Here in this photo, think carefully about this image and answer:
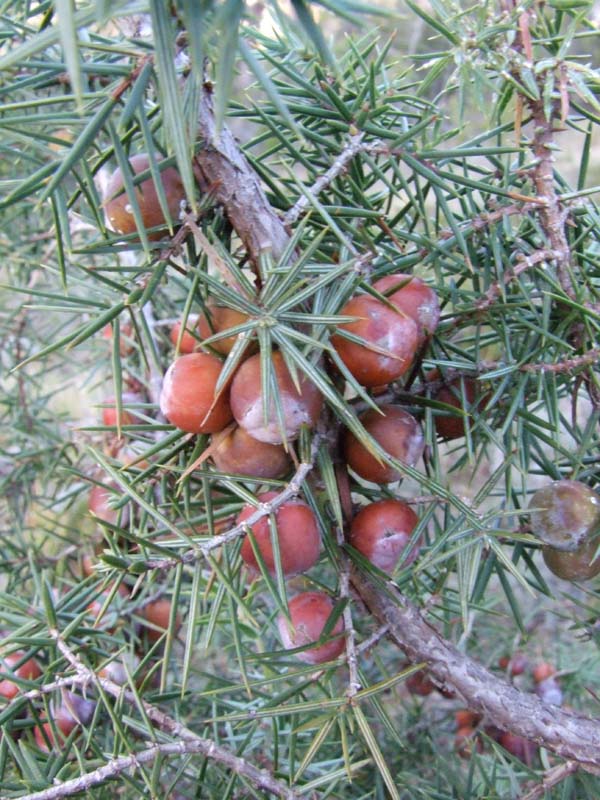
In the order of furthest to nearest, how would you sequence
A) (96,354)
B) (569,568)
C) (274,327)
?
(96,354) < (569,568) < (274,327)

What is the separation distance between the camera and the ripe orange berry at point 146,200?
1.33 feet

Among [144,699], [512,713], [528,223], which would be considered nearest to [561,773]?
[512,713]

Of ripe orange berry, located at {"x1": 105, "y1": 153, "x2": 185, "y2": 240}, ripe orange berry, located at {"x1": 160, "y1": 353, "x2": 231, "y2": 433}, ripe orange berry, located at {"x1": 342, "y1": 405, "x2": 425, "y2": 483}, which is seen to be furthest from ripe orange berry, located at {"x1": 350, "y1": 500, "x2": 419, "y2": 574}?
ripe orange berry, located at {"x1": 105, "y1": 153, "x2": 185, "y2": 240}

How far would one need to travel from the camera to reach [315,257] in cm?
50

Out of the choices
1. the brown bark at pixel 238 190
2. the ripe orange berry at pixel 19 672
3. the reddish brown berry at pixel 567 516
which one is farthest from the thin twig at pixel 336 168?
the ripe orange berry at pixel 19 672

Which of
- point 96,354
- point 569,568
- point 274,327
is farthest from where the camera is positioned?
point 96,354

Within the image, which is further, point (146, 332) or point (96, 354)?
point (96, 354)

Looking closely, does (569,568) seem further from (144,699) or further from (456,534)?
(144,699)

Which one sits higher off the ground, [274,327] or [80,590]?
[274,327]

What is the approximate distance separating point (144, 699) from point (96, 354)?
2.31 ft

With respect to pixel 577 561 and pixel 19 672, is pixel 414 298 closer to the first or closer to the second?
pixel 577 561

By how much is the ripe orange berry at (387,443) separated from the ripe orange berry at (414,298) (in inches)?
2.1

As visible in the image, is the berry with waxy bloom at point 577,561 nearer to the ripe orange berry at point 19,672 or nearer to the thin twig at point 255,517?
the thin twig at point 255,517

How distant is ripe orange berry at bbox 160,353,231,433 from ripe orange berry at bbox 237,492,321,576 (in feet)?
0.19
